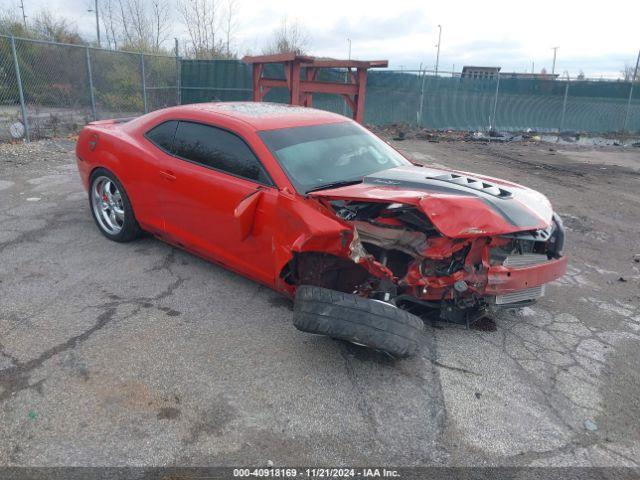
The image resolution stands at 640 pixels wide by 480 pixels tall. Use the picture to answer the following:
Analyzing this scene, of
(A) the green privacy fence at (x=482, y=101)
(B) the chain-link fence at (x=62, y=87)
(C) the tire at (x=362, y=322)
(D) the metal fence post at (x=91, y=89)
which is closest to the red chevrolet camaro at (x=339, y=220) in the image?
(C) the tire at (x=362, y=322)

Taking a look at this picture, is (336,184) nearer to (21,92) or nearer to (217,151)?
(217,151)

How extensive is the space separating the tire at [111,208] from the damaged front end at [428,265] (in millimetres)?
2167

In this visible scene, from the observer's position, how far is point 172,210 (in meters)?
4.28

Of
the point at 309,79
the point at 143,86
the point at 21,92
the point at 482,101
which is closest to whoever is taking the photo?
the point at 309,79

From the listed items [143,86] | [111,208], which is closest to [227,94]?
[143,86]

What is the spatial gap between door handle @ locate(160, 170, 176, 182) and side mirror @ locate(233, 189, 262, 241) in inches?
36.9

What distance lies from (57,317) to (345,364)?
2106 mm

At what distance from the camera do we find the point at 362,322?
2898 millimetres

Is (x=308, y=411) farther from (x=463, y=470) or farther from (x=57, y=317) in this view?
(x=57, y=317)

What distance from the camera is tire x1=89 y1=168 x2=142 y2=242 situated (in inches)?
189

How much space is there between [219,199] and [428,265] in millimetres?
1686

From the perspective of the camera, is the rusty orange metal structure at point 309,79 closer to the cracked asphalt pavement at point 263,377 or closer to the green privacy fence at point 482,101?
the cracked asphalt pavement at point 263,377

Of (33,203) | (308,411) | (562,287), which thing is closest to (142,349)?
(308,411)

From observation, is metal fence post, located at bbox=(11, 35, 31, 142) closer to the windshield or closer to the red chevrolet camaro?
the red chevrolet camaro
